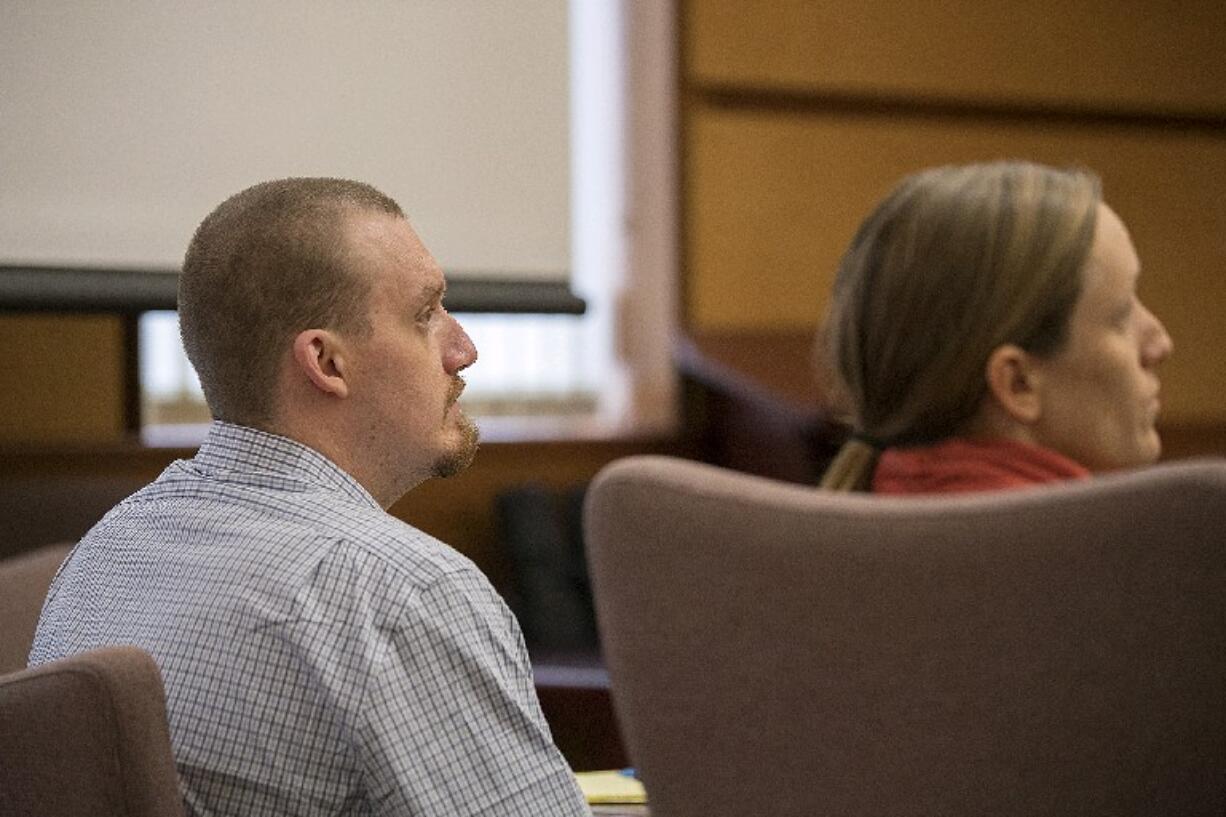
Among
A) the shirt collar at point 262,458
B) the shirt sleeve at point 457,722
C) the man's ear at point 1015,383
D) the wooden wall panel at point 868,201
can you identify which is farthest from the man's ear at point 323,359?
the wooden wall panel at point 868,201

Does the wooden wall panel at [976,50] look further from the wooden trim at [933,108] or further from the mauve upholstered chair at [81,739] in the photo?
the mauve upholstered chair at [81,739]

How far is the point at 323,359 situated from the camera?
63.0 inches

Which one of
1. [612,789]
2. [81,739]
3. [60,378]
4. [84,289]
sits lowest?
[60,378]

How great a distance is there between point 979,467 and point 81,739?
804 millimetres

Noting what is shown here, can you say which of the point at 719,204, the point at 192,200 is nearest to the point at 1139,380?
the point at 192,200

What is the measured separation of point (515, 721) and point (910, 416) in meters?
0.47

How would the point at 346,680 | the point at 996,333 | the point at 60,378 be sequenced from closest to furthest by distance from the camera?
the point at 346,680 → the point at 996,333 → the point at 60,378

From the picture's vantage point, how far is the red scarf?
1.48 metres

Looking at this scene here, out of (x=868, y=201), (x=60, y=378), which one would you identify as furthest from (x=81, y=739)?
(x=868, y=201)

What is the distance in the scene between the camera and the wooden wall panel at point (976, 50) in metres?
4.81

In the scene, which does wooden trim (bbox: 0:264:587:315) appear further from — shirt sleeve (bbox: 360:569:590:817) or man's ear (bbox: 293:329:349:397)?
shirt sleeve (bbox: 360:569:590:817)

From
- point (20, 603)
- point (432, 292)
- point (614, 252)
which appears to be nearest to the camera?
point (432, 292)

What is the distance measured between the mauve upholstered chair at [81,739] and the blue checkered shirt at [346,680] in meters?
0.20

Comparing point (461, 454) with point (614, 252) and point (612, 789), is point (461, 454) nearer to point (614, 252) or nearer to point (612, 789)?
point (612, 789)
